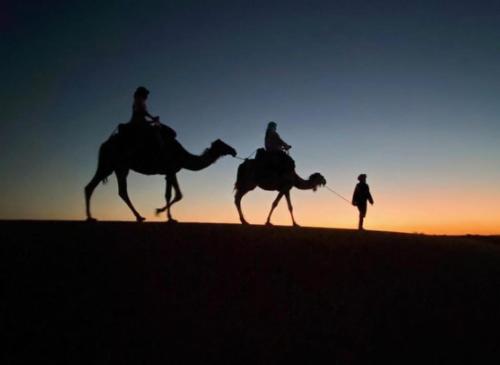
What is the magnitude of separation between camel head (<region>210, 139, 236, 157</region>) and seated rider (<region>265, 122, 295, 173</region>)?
2834 millimetres

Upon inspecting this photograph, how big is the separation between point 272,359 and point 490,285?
6.06 m

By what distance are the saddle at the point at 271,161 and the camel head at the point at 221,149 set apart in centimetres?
273

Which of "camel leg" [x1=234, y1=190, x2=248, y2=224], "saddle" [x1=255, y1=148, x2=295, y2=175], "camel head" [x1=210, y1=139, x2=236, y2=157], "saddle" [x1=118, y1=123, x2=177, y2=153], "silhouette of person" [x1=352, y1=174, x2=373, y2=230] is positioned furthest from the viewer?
"silhouette of person" [x1=352, y1=174, x2=373, y2=230]

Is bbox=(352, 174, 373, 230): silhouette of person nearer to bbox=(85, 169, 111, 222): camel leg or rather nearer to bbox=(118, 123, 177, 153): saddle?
bbox=(118, 123, 177, 153): saddle

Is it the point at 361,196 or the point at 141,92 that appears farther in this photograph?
the point at 361,196

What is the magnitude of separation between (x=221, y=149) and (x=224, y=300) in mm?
7402

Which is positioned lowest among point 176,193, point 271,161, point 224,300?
point 224,300

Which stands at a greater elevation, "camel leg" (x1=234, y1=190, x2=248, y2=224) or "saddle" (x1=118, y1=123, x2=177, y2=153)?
"saddle" (x1=118, y1=123, x2=177, y2=153)

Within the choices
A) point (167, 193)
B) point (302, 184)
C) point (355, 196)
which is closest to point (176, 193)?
point (167, 193)

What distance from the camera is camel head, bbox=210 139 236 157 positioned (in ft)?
49.4

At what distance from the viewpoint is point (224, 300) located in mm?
8219

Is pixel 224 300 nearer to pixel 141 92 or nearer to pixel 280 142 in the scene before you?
pixel 141 92

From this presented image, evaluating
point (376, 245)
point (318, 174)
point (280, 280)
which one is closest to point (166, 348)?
point (280, 280)

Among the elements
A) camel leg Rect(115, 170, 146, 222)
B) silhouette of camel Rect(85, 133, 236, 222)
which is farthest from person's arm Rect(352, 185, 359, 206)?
camel leg Rect(115, 170, 146, 222)
